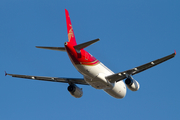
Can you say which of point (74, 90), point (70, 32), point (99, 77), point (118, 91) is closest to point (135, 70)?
point (99, 77)

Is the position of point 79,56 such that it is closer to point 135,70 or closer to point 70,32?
point 70,32

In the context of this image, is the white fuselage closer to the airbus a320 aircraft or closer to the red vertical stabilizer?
the airbus a320 aircraft

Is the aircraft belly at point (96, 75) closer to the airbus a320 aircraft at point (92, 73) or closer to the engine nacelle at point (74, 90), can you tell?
the airbus a320 aircraft at point (92, 73)

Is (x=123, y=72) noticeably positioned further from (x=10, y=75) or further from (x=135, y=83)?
(x=10, y=75)

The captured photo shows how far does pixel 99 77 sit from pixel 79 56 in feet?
13.4

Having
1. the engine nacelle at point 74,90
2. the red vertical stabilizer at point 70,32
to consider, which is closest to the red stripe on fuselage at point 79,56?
the red vertical stabilizer at point 70,32

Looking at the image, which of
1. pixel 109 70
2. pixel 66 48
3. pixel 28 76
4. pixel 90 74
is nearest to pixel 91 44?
pixel 66 48

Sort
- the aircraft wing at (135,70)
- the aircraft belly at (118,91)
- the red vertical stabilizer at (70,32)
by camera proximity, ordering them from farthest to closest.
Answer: the aircraft belly at (118,91) → the red vertical stabilizer at (70,32) → the aircraft wing at (135,70)

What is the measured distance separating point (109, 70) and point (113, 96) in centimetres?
446

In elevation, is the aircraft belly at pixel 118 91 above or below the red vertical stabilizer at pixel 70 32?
below

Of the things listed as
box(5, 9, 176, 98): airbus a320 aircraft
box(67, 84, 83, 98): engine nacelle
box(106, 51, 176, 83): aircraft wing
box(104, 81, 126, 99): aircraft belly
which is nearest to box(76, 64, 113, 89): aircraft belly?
box(5, 9, 176, 98): airbus a320 aircraft

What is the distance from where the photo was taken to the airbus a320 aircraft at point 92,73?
31.7m

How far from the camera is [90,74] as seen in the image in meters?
33.8

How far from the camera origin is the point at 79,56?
32094mm
